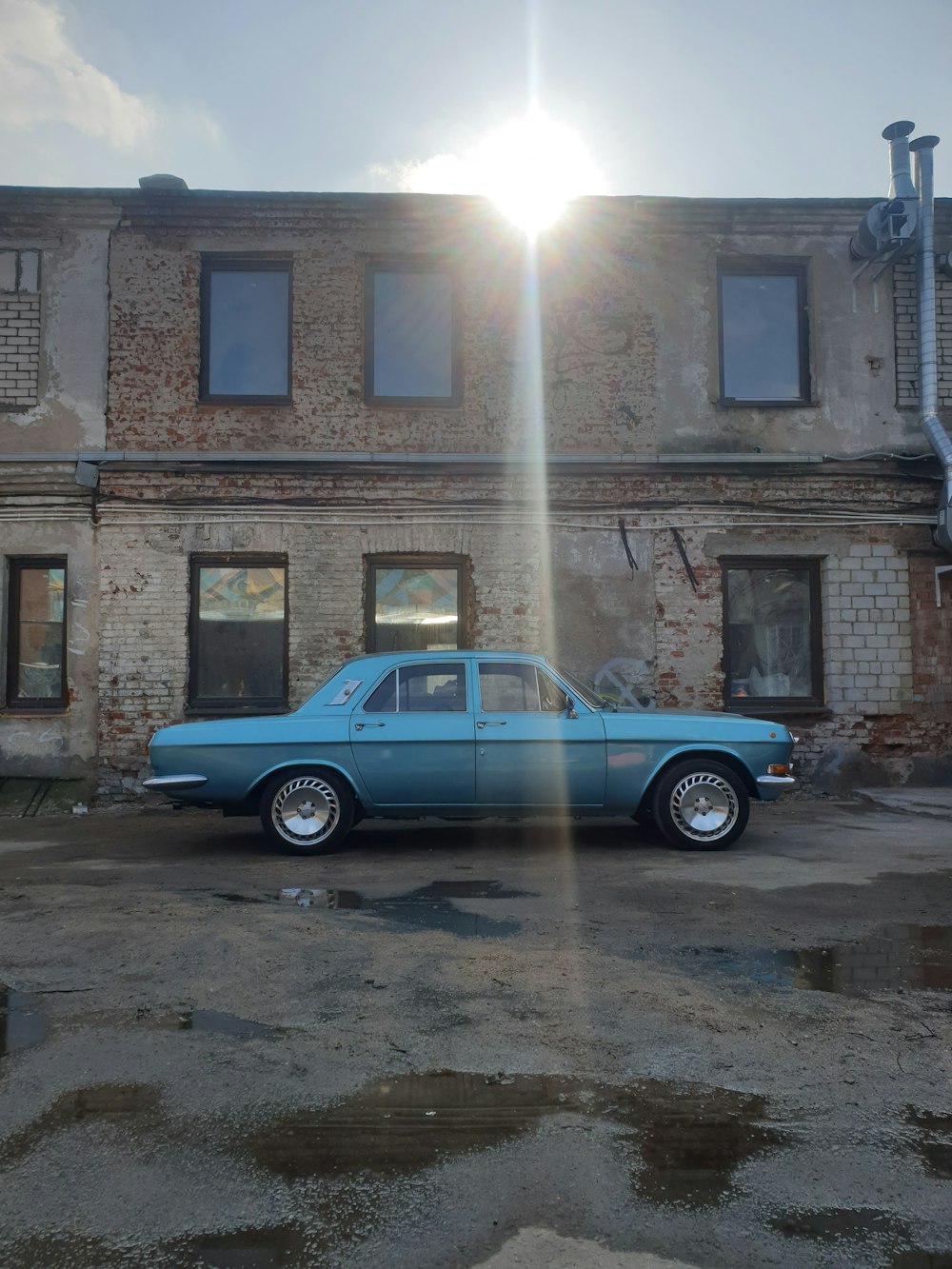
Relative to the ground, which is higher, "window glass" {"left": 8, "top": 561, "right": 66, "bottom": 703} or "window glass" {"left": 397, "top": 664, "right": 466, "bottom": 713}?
"window glass" {"left": 8, "top": 561, "right": 66, "bottom": 703}

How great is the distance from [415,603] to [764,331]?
510cm

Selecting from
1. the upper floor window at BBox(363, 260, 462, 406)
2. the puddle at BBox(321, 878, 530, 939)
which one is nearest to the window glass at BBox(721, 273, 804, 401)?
the upper floor window at BBox(363, 260, 462, 406)

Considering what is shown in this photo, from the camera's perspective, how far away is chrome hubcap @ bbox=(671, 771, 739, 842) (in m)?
7.27

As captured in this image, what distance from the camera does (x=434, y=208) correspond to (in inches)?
432

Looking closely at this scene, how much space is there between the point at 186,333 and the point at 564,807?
6953 mm

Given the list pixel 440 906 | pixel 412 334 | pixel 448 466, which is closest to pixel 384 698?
pixel 440 906

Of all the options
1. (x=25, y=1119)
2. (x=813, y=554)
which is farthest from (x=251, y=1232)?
(x=813, y=554)

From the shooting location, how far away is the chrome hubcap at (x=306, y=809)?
23.6 feet

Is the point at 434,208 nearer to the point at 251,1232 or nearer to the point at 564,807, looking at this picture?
the point at 564,807

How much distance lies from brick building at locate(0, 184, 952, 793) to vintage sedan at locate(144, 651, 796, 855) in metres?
3.29

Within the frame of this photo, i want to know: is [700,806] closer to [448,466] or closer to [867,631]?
[867,631]

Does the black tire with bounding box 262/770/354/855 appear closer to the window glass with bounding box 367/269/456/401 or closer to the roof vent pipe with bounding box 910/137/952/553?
the window glass with bounding box 367/269/456/401

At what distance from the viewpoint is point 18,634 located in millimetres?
10750

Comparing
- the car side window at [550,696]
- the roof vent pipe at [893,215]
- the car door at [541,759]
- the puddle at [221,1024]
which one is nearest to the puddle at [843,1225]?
the puddle at [221,1024]
